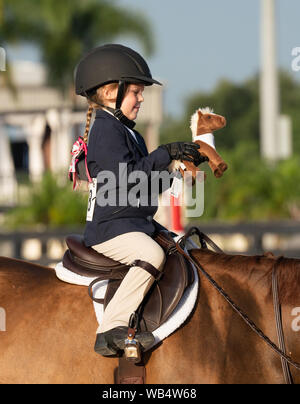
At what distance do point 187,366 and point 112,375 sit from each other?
1.33 ft

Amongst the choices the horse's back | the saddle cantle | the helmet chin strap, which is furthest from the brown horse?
the helmet chin strap

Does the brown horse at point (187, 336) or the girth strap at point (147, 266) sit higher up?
the girth strap at point (147, 266)

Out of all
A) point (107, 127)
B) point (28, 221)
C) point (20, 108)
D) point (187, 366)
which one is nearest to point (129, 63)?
point (107, 127)

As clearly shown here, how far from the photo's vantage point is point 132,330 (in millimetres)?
4219

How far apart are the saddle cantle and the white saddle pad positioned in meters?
0.03

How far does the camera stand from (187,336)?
169 inches

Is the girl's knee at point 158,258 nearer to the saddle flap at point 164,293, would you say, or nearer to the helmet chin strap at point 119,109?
the saddle flap at point 164,293

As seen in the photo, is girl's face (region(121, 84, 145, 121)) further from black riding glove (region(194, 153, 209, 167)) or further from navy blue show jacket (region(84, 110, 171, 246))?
black riding glove (region(194, 153, 209, 167))

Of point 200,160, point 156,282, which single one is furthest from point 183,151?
point 156,282

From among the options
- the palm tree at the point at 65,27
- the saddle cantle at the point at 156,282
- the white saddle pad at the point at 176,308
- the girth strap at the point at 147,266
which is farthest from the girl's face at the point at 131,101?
the palm tree at the point at 65,27

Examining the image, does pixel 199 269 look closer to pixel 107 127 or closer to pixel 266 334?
pixel 266 334

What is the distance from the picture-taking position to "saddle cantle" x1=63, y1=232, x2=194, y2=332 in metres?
4.30

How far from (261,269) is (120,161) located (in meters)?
1.01

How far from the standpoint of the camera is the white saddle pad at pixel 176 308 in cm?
425
